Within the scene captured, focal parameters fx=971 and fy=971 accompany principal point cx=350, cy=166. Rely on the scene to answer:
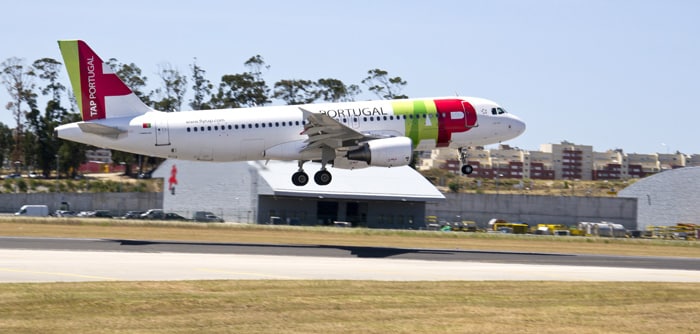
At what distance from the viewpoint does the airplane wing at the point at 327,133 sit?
1843 inches

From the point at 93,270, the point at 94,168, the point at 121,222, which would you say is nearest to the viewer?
the point at 93,270

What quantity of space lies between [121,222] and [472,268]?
32046 millimetres

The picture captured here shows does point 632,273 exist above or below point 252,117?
below

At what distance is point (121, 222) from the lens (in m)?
62.0

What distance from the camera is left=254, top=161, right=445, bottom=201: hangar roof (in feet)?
253

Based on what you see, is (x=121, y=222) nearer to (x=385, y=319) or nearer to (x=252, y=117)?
(x=252, y=117)

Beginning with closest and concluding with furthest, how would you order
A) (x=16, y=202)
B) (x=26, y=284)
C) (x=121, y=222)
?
(x=26, y=284), (x=121, y=222), (x=16, y=202)

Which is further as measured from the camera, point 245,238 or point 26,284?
point 245,238

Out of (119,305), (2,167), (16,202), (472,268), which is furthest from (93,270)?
(2,167)

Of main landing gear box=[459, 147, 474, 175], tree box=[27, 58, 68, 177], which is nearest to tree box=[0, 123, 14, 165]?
tree box=[27, 58, 68, 177]

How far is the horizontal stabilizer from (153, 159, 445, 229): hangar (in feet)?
93.7

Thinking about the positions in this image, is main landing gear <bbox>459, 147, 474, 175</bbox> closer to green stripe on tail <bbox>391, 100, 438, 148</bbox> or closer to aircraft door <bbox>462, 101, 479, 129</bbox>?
aircraft door <bbox>462, 101, 479, 129</bbox>

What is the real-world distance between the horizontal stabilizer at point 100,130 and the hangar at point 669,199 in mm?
61577

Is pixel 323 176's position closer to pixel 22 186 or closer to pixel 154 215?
pixel 154 215
